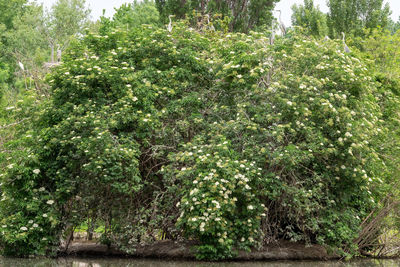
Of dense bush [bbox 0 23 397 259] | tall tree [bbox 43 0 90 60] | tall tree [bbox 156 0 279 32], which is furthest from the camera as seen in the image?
tall tree [bbox 43 0 90 60]

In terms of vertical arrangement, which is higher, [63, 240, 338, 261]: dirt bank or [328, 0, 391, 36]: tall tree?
[328, 0, 391, 36]: tall tree

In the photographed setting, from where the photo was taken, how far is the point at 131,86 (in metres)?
10.5

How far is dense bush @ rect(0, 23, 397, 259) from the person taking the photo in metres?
9.45

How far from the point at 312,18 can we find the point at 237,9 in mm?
11137

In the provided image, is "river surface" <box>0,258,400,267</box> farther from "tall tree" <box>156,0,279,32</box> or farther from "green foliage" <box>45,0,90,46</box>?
"green foliage" <box>45,0,90,46</box>

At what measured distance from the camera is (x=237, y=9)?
2311cm

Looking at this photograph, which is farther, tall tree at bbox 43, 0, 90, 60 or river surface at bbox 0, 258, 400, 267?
tall tree at bbox 43, 0, 90, 60

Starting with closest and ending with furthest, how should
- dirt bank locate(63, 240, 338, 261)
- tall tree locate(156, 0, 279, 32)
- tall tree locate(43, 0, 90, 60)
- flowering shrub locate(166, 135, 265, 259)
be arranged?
flowering shrub locate(166, 135, 265, 259) → dirt bank locate(63, 240, 338, 261) → tall tree locate(156, 0, 279, 32) → tall tree locate(43, 0, 90, 60)

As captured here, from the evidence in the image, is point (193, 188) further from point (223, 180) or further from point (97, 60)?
point (97, 60)

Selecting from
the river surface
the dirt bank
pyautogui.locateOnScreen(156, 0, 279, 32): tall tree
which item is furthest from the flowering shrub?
pyautogui.locateOnScreen(156, 0, 279, 32): tall tree

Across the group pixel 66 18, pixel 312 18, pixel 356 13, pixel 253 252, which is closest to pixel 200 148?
pixel 253 252

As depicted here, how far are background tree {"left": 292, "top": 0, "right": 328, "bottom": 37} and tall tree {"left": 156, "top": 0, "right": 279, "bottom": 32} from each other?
275 inches

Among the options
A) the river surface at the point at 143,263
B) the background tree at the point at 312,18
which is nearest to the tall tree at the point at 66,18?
the background tree at the point at 312,18

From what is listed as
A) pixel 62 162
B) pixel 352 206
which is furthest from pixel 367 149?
pixel 62 162
